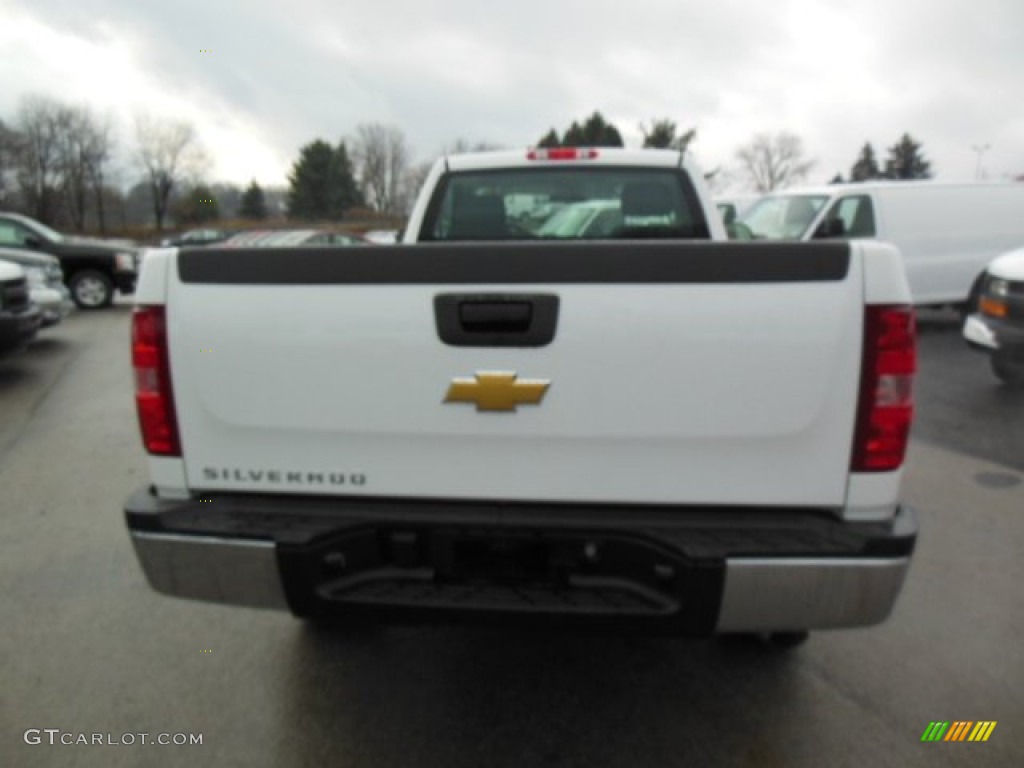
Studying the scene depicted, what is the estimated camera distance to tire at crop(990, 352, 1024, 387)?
625 cm

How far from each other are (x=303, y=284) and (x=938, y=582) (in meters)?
3.19

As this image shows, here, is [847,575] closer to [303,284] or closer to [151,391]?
[303,284]

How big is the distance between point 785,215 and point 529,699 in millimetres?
10390

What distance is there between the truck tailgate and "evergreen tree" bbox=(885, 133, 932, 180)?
265ft

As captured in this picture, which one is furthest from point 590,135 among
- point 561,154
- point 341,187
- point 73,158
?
point 561,154

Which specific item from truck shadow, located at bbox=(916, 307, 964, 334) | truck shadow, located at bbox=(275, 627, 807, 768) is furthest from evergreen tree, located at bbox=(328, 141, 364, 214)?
truck shadow, located at bbox=(275, 627, 807, 768)

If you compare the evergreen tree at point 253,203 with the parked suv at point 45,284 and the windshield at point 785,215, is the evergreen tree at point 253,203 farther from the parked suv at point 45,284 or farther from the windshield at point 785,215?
the windshield at point 785,215

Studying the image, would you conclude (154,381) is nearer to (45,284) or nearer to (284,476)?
(284,476)

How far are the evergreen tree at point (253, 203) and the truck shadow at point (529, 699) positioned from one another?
43.6 metres

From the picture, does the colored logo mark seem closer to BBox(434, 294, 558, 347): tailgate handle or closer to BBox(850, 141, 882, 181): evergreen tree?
BBox(434, 294, 558, 347): tailgate handle

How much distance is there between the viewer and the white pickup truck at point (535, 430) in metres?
1.81

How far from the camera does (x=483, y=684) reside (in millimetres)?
2553

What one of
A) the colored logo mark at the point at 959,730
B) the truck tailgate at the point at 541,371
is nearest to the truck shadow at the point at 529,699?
the colored logo mark at the point at 959,730

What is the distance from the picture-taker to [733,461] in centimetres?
188
